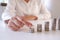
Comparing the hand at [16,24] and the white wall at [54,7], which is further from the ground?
the white wall at [54,7]

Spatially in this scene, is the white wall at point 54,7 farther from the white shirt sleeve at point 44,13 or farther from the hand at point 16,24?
the hand at point 16,24

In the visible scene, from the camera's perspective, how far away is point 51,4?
271 cm

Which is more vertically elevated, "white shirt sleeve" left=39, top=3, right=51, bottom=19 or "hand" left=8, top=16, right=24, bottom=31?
"white shirt sleeve" left=39, top=3, right=51, bottom=19

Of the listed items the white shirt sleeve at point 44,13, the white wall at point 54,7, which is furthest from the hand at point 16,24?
Result: the white wall at point 54,7

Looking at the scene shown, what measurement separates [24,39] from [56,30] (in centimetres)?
46

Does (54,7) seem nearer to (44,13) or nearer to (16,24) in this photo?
(44,13)

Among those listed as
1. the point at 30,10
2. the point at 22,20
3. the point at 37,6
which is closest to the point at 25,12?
the point at 30,10

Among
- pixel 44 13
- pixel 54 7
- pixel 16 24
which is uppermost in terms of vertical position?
pixel 54 7

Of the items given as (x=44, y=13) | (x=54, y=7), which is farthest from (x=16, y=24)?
(x=54, y=7)

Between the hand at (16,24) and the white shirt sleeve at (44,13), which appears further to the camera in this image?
the white shirt sleeve at (44,13)

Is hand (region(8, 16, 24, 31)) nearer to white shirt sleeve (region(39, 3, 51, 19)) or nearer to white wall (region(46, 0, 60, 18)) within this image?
white shirt sleeve (region(39, 3, 51, 19))

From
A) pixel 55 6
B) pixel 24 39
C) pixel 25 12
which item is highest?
pixel 55 6

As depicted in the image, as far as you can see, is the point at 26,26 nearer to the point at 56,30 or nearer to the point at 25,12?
the point at 56,30

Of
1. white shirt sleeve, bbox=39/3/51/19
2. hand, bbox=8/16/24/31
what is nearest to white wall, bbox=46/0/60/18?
white shirt sleeve, bbox=39/3/51/19
